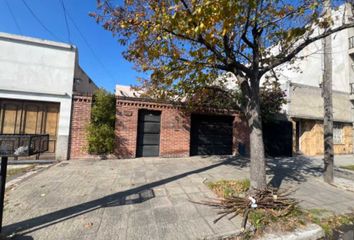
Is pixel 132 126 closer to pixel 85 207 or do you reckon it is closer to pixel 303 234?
pixel 85 207

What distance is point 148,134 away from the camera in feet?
29.8

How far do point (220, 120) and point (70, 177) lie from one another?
7382 mm

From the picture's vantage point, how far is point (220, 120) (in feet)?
33.9

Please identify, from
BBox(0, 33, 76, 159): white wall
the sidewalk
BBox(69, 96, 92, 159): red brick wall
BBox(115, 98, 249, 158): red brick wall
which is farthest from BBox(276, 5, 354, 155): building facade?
BBox(0, 33, 76, 159): white wall

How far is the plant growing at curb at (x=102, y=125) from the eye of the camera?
312 inches

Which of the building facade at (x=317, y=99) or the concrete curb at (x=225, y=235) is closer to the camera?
the concrete curb at (x=225, y=235)

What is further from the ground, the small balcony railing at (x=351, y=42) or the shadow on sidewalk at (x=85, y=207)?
the small balcony railing at (x=351, y=42)

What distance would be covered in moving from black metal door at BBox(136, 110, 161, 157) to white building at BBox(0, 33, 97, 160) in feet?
9.72

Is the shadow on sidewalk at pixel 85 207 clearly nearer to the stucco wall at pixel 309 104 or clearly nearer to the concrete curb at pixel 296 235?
the concrete curb at pixel 296 235

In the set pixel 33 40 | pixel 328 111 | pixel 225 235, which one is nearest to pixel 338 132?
pixel 328 111

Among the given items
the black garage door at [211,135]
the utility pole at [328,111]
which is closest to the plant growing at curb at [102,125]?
the black garage door at [211,135]

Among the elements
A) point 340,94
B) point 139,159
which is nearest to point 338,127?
point 340,94

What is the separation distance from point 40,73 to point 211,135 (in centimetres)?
814

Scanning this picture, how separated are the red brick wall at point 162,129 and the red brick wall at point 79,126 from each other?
1254 millimetres
